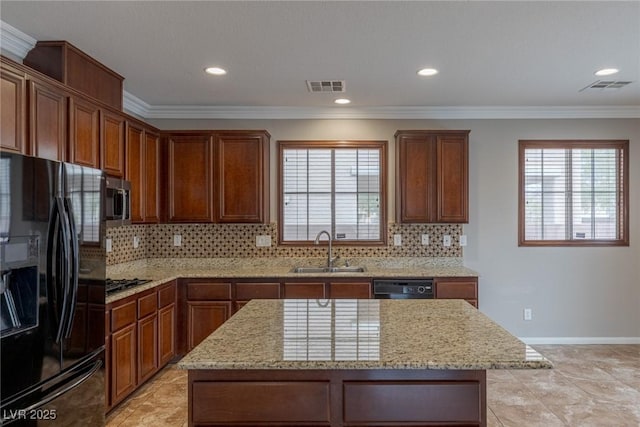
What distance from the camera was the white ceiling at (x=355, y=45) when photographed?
7.82ft

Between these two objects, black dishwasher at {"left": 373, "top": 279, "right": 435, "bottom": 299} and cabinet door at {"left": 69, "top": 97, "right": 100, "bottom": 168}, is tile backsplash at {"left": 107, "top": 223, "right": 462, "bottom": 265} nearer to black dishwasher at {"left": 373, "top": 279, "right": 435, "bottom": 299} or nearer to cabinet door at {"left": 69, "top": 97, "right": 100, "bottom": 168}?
black dishwasher at {"left": 373, "top": 279, "right": 435, "bottom": 299}

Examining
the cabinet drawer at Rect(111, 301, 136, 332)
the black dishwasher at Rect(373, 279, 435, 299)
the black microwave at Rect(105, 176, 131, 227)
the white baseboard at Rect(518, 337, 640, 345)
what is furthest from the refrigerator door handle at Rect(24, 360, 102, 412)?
the white baseboard at Rect(518, 337, 640, 345)

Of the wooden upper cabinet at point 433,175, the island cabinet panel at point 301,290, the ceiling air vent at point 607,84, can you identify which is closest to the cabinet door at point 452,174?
the wooden upper cabinet at point 433,175

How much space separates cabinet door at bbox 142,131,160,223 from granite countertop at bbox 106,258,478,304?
0.58m

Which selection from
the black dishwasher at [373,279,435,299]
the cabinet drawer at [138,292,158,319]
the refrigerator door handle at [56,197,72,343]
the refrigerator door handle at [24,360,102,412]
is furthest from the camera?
the black dishwasher at [373,279,435,299]

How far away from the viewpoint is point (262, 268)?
4.37 m

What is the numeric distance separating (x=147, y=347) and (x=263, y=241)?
1662mm

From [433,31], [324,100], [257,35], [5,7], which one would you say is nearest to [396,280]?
[324,100]

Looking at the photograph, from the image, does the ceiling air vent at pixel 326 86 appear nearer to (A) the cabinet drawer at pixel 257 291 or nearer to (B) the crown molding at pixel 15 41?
(A) the cabinet drawer at pixel 257 291

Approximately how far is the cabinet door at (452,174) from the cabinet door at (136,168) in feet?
9.62

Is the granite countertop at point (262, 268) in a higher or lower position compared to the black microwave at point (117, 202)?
lower

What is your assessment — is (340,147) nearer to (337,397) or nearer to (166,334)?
(166,334)

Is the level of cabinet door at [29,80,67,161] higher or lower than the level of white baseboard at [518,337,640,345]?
higher

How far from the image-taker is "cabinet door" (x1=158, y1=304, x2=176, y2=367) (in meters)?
3.61
